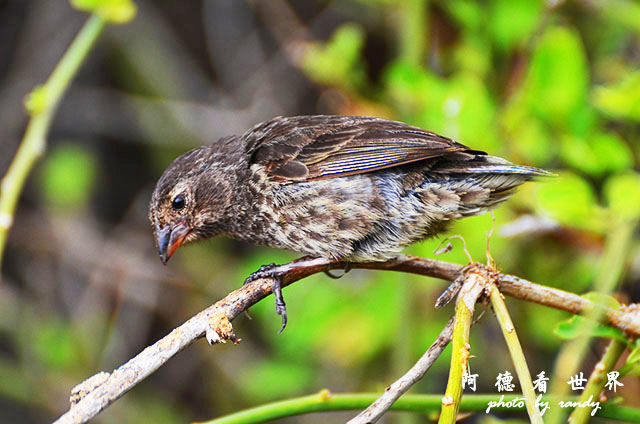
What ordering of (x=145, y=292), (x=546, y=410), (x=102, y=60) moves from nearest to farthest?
(x=546, y=410) → (x=145, y=292) → (x=102, y=60)

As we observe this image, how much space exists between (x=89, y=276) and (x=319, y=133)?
147 inches

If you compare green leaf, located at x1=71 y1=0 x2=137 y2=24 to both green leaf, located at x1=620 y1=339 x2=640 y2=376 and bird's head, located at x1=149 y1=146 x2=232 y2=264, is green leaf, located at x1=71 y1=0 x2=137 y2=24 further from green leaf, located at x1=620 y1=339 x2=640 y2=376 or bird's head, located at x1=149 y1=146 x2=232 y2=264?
green leaf, located at x1=620 y1=339 x2=640 y2=376

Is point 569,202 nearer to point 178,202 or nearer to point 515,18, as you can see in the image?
point 515,18

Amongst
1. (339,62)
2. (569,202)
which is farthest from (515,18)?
(569,202)

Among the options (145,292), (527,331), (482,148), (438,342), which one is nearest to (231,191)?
(482,148)

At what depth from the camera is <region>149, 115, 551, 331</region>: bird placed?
9.35 feet

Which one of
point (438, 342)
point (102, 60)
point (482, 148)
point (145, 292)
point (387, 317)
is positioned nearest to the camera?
point (438, 342)

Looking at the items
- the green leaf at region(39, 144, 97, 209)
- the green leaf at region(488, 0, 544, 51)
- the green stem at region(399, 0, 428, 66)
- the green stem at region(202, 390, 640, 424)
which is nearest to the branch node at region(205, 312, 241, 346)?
the green stem at region(202, 390, 640, 424)

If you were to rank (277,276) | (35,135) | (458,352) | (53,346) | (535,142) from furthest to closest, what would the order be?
(53,346), (535,142), (35,135), (277,276), (458,352)

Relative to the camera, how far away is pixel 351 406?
207 centimetres

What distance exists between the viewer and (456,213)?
2895 mm

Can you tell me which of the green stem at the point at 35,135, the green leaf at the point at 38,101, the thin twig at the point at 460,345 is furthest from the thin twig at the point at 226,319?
the green leaf at the point at 38,101

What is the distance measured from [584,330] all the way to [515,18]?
2290 millimetres

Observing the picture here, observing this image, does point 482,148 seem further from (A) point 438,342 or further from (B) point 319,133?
(A) point 438,342
